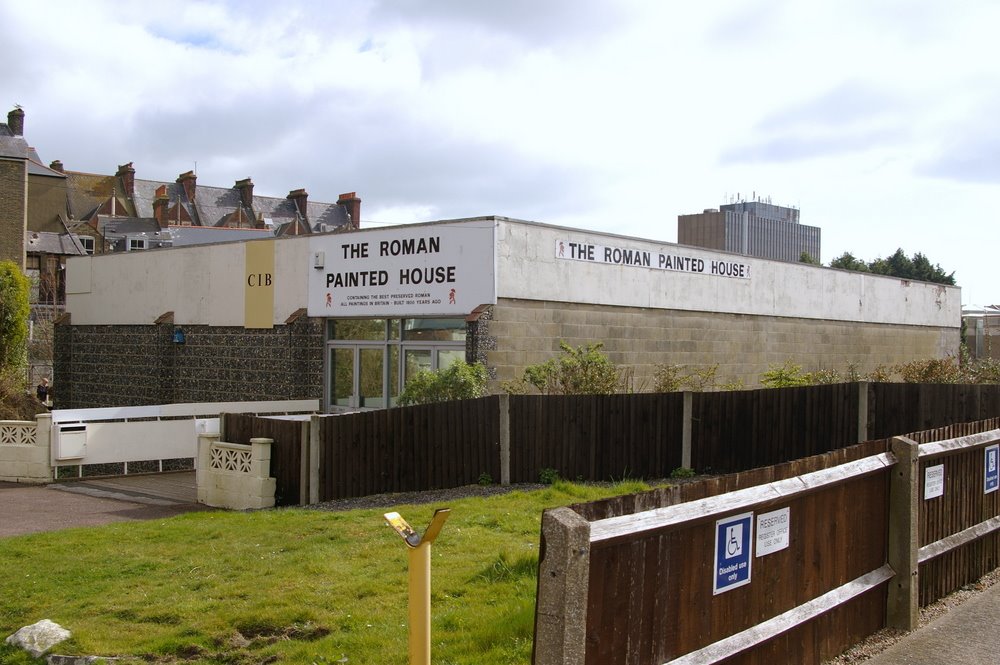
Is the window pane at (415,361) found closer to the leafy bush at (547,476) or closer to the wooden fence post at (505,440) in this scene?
the wooden fence post at (505,440)

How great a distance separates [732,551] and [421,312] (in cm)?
1658

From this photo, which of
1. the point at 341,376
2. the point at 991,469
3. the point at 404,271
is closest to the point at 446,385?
the point at 404,271

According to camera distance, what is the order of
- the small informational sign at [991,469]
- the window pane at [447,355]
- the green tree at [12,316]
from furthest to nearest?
1. the green tree at [12,316]
2. the window pane at [447,355]
3. the small informational sign at [991,469]

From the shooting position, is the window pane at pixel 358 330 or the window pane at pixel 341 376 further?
the window pane at pixel 341 376

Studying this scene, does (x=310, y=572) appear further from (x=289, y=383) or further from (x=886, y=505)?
(x=289, y=383)

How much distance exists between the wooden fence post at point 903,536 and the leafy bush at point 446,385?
36.0 feet

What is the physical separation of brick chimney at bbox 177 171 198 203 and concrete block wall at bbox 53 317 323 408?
160ft

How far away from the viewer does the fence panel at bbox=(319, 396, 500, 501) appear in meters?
14.2

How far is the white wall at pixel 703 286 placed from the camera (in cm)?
2066

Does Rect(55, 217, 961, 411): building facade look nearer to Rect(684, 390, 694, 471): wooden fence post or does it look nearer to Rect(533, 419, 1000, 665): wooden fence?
Rect(684, 390, 694, 471): wooden fence post

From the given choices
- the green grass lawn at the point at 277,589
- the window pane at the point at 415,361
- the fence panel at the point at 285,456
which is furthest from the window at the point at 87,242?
the green grass lawn at the point at 277,589

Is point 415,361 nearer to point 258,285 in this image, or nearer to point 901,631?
point 258,285

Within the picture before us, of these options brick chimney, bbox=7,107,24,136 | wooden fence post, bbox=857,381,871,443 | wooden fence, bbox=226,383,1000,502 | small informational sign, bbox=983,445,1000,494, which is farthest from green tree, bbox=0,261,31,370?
brick chimney, bbox=7,107,24,136

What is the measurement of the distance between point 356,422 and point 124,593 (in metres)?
6.47
